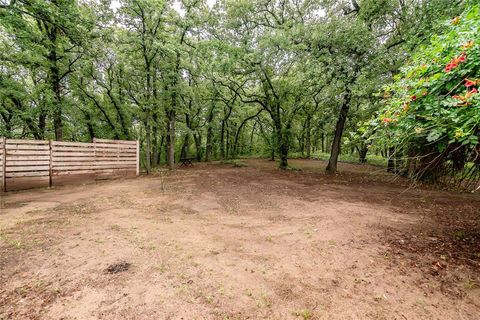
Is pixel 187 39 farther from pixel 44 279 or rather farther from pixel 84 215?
pixel 44 279

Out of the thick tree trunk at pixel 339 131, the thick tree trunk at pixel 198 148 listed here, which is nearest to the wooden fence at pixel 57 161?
the thick tree trunk at pixel 339 131

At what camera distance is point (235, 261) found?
126 inches

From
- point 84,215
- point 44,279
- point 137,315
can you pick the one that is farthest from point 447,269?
point 84,215

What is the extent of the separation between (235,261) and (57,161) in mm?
8952

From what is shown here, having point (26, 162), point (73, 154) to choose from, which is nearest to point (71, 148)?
point (73, 154)

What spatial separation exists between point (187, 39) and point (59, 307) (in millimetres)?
14828

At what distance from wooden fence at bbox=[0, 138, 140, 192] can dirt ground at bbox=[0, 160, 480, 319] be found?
2.07 m

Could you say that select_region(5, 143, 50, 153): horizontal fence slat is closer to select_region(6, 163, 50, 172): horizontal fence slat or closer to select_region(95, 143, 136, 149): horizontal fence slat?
select_region(6, 163, 50, 172): horizontal fence slat

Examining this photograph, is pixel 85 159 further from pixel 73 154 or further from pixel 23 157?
pixel 23 157

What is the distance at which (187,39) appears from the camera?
13828 mm

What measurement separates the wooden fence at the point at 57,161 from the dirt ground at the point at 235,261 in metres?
2.07

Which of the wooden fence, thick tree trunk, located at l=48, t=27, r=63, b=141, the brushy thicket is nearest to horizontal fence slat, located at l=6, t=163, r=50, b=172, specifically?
the wooden fence

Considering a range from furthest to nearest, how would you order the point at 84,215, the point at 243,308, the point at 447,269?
the point at 84,215, the point at 447,269, the point at 243,308

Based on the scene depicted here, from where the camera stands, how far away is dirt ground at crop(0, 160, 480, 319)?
2.31m
